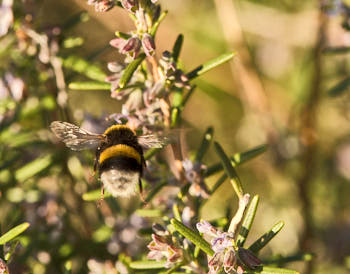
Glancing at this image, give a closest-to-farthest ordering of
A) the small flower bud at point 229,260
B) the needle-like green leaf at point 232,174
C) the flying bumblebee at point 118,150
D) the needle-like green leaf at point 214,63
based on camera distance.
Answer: the small flower bud at point 229,260 → the needle-like green leaf at point 232,174 → the flying bumblebee at point 118,150 → the needle-like green leaf at point 214,63

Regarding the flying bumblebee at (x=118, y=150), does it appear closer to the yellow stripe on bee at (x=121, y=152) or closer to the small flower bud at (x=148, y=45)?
the yellow stripe on bee at (x=121, y=152)

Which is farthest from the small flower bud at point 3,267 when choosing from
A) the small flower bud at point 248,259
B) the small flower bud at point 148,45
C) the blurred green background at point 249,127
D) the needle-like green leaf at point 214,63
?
the needle-like green leaf at point 214,63

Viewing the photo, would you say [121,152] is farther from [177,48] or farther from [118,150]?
[177,48]

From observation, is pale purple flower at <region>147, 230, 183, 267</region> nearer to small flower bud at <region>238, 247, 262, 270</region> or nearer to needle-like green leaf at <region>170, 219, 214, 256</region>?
needle-like green leaf at <region>170, 219, 214, 256</region>

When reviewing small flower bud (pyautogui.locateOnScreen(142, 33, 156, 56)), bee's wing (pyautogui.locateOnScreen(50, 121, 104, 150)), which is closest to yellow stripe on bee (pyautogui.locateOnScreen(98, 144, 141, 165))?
bee's wing (pyautogui.locateOnScreen(50, 121, 104, 150))

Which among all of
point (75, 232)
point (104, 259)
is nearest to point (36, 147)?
point (75, 232)

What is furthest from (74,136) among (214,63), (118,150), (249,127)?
(249,127)

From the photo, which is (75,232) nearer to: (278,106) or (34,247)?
(34,247)
